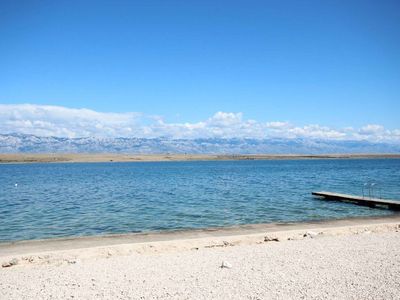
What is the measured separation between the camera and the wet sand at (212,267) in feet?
31.3

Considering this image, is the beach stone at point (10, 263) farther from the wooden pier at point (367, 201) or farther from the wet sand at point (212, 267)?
the wooden pier at point (367, 201)

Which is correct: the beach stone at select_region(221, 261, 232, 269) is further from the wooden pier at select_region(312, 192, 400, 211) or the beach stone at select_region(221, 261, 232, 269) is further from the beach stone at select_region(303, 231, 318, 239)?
the wooden pier at select_region(312, 192, 400, 211)

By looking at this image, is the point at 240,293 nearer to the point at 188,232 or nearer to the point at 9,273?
the point at 9,273

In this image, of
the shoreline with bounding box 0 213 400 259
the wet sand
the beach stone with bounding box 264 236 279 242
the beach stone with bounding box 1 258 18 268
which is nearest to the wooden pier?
the shoreline with bounding box 0 213 400 259

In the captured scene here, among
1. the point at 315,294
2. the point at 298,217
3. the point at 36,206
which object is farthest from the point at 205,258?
the point at 36,206

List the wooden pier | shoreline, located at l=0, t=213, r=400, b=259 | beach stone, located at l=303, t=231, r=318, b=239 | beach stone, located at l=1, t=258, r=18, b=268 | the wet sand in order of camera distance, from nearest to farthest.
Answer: the wet sand, beach stone, located at l=1, t=258, r=18, b=268, shoreline, located at l=0, t=213, r=400, b=259, beach stone, located at l=303, t=231, r=318, b=239, the wooden pier

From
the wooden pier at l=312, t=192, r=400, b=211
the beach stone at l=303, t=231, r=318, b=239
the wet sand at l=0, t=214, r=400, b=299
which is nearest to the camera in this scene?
the wet sand at l=0, t=214, r=400, b=299

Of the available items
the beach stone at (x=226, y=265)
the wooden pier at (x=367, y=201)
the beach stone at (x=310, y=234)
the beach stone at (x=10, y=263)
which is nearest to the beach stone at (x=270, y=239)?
the beach stone at (x=310, y=234)

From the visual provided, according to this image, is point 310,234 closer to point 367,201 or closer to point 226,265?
point 226,265

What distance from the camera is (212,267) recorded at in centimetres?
1188

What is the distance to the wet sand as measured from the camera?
955 cm

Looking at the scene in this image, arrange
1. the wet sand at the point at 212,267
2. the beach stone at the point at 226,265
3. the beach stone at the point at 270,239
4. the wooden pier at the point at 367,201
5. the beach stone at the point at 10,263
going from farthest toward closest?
the wooden pier at the point at 367,201
the beach stone at the point at 270,239
the beach stone at the point at 10,263
the beach stone at the point at 226,265
the wet sand at the point at 212,267

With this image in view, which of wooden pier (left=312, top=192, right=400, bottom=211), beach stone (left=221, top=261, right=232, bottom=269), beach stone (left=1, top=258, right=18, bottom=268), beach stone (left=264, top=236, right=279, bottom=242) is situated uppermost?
beach stone (left=221, top=261, right=232, bottom=269)

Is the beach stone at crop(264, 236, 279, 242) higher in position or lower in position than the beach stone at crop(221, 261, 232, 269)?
lower
